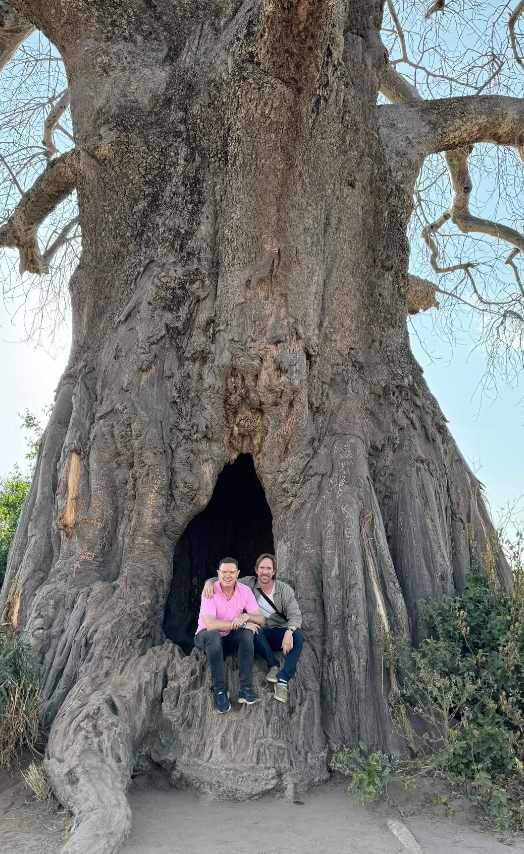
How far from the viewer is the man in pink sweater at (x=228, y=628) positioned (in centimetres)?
537

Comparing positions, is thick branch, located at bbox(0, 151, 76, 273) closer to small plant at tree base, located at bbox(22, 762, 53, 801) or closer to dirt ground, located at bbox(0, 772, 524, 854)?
small plant at tree base, located at bbox(22, 762, 53, 801)

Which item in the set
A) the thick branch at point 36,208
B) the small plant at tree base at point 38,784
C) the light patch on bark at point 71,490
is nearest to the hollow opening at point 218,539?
the light patch on bark at point 71,490

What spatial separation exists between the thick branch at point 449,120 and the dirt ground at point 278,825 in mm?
5818

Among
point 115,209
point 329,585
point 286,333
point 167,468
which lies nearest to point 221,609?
point 329,585

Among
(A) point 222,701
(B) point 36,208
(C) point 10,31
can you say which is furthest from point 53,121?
(A) point 222,701

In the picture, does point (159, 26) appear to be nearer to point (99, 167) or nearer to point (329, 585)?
point (99, 167)

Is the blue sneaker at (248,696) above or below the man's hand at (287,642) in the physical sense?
below

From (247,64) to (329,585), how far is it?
4.11 m

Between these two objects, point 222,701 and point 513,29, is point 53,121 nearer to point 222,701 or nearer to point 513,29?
point 513,29

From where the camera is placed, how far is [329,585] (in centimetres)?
611

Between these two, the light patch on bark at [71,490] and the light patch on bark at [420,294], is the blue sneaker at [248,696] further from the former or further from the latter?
the light patch on bark at [420,294]

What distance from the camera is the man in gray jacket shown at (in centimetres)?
560

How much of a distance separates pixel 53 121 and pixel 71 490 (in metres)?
6.15

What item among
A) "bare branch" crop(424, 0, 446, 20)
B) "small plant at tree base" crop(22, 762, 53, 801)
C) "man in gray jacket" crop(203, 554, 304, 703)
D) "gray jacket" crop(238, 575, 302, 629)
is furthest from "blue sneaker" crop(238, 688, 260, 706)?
"bare branch" crop(424, 0, 446, 20)
